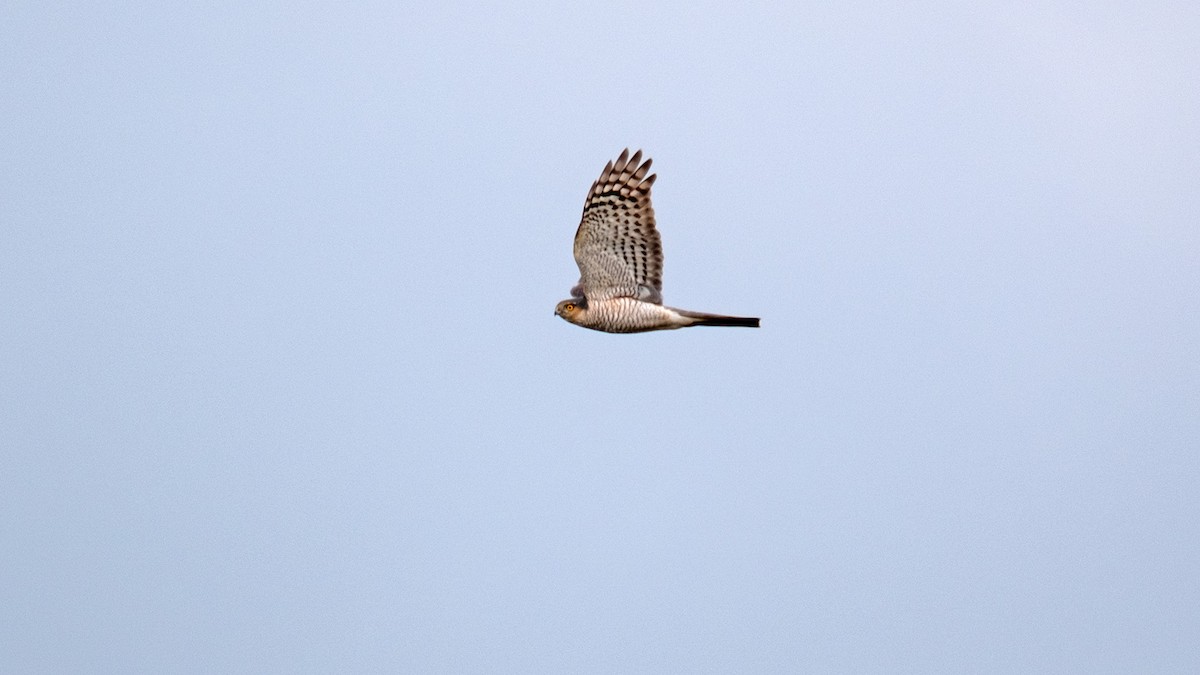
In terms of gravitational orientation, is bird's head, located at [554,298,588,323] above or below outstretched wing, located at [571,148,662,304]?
below

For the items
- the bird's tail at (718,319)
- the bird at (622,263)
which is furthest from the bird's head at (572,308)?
the bird's tail at (718,319)

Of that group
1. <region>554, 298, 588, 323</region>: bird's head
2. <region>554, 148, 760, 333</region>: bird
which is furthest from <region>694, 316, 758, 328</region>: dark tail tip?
<region>554, 298, 588, 323</region>: bird's head

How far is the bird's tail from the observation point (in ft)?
66.2

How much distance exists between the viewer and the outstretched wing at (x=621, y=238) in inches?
798

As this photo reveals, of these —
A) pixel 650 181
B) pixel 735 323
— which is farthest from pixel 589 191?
pixel 735 323

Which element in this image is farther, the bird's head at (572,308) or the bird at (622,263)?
the bird's head at (572,308)

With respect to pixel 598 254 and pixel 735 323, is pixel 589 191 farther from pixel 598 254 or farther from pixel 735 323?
pixel 735 323

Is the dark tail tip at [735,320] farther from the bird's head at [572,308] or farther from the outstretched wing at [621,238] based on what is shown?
the bird's head at [572,308]

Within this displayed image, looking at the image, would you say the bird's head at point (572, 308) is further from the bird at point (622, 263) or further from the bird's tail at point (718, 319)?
the bird's tail at point (718, 319)

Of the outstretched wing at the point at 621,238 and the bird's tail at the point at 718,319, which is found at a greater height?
the outstretched wing at the point at 621,238

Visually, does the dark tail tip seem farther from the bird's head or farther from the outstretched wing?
the bird's head

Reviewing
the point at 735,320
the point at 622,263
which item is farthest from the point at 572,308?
the point at 735,320

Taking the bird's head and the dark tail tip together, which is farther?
the bird's head

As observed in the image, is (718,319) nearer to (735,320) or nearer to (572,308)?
(735,320)
